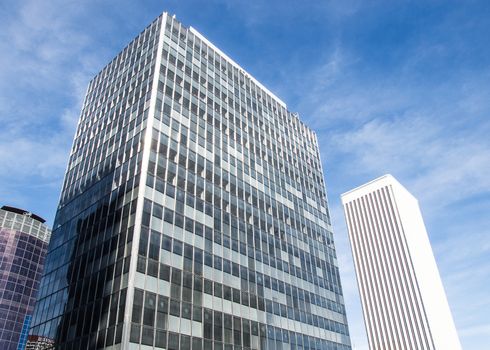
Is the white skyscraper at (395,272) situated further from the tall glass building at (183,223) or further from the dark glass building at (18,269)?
the dark glass building at (18,269)

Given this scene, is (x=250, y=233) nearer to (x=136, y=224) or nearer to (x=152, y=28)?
(x=136, y=224)

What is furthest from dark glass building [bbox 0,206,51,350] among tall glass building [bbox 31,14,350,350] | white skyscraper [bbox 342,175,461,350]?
white skyscraper [bbox 342,175,461,350]

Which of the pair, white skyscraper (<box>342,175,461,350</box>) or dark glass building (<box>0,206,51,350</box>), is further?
dark glass building (<box>0,206,51,350</box>)

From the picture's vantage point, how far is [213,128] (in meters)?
64.2

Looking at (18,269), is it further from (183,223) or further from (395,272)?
(395,272)

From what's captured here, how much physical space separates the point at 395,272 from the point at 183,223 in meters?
105

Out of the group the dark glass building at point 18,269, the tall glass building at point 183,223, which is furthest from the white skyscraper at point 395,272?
the dark glass building at point 18,269

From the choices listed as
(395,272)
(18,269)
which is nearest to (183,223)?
(395,272)

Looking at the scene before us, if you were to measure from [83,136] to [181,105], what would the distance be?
20.0m

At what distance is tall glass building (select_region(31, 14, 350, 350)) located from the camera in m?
43.7

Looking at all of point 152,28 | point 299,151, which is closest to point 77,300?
point 152,28

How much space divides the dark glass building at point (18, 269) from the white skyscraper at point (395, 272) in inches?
4667

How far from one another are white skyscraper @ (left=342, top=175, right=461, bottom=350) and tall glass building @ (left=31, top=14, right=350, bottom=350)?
216 feet

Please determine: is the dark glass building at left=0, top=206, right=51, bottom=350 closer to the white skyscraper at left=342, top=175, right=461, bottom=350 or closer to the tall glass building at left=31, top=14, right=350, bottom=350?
the tall glass building at left=31, top=14, right=350, bottom=350
